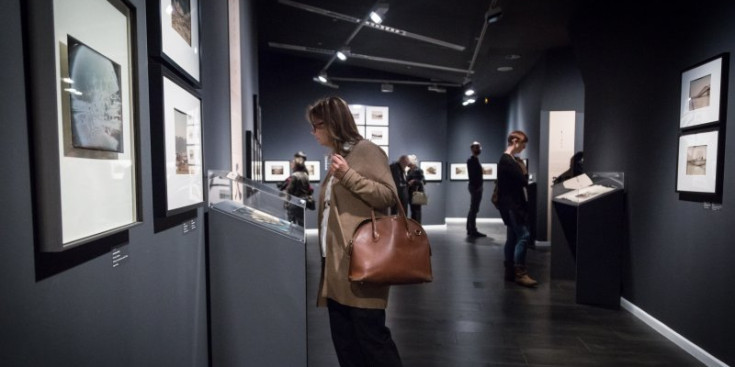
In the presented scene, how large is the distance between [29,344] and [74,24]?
0.60 m

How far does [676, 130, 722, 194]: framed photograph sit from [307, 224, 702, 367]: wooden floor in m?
1.31

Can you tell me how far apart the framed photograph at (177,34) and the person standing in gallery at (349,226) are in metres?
0.57

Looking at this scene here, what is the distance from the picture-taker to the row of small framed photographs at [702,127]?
2.85 m

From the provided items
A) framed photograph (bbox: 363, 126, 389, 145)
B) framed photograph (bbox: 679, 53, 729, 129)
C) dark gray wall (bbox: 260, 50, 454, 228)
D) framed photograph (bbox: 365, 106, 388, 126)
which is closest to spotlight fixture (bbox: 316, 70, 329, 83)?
dark gray wall (bbox: 260, 50, 454, 228)

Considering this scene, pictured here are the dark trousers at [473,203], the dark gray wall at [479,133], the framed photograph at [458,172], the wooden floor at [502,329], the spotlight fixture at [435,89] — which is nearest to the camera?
the wooden floor at [502,329]

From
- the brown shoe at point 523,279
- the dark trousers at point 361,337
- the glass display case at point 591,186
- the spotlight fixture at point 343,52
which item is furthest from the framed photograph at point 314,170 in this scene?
the dark trousers at point 361,337

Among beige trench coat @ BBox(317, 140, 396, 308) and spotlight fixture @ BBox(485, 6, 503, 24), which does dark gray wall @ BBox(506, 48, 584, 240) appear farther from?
beige trench coat @ BBox(317, 140, 396, 308)

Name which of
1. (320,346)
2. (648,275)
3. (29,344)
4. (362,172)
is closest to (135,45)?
(29,344)

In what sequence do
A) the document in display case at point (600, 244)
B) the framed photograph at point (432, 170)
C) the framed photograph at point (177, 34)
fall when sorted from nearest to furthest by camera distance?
the framed photograph at point (177, 34) < the document in display case at point (600, 244) < the framed photograph at point (432, 170)

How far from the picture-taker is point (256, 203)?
2.00 m

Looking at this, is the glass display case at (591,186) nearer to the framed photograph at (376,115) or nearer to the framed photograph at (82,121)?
the framed photograph at (82,121)

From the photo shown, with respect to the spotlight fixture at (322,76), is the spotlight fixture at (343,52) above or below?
above

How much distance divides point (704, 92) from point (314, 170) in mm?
7879

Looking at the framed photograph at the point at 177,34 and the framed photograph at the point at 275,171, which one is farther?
the framed photograph at the point at 275,171
